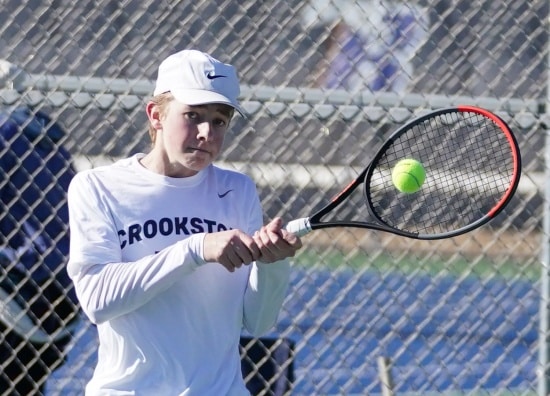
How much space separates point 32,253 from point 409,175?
6.41ft

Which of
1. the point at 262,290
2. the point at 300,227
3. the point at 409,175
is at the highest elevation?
the point at 409,175

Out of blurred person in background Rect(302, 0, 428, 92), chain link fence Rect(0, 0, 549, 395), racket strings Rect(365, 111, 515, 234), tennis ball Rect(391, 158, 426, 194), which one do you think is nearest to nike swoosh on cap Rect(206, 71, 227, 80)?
tennis ball Rect(391, 158, 426, 194)

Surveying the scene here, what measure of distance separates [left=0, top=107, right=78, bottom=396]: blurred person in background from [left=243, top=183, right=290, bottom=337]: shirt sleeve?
195 centimetres

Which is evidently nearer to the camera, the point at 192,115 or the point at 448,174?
the point at 192,115

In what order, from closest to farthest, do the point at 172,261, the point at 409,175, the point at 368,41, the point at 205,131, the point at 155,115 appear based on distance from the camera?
1. the point at 172,261
2. the point at 205,131
3. the point at 155,115
4. the point at 409,175
5. the point at 368,41

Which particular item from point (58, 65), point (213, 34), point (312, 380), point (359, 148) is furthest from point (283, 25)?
point (312, 380)

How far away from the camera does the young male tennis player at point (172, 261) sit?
7.62ft

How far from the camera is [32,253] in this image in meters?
4.34

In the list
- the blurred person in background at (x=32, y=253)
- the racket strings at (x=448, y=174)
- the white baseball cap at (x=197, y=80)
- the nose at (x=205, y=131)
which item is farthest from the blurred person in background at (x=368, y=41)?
the nose at (x=205, y=131)

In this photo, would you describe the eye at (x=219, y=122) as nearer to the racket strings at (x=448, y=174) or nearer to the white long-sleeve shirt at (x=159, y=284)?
the white long-sleeve shirt at (x=159, y=284)

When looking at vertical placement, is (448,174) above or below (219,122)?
above

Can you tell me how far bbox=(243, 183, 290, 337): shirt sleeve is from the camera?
241cm

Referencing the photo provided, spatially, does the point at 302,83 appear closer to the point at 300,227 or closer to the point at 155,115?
the point at 155,115

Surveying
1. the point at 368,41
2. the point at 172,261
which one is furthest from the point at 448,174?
the point at 172,261
